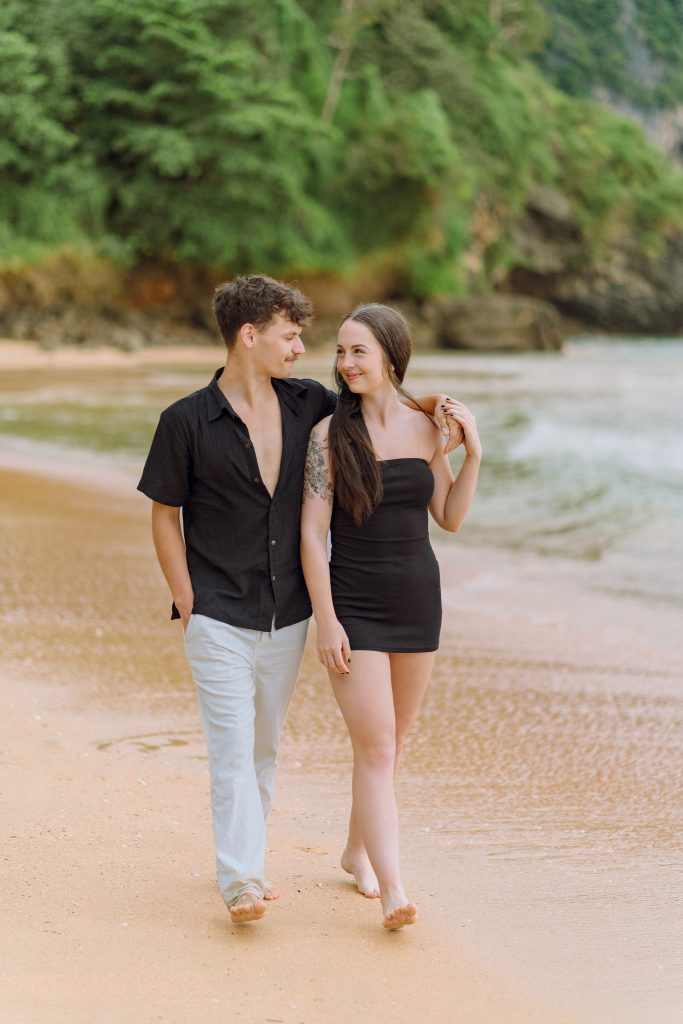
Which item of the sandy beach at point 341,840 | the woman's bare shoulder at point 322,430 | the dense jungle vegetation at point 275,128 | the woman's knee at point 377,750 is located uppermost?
the dense jungle vegetation at point 275,128

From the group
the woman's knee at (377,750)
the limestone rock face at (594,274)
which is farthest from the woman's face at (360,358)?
the limestone rock face at (594,274)

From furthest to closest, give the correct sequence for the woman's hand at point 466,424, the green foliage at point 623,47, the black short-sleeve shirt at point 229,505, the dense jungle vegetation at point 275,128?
Result: the dense jungle vegetation at point 275,128 → the green foliage at point 623,47 → the woman's hand at point 466,424 → the black short-sleeve shirt at point 229,505

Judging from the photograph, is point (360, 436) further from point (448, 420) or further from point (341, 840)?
point (341, 840)

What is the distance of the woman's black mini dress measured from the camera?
288cm

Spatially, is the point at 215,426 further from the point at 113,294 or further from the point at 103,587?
the point at 113,294

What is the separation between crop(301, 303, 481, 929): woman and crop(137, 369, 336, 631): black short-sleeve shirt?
6 centimetres

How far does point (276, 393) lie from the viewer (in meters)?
2.98

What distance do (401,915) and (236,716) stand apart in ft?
1.99

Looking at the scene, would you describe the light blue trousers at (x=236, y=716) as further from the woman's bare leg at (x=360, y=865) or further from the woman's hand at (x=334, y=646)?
the woman's bare leg at (x=360, y=865)

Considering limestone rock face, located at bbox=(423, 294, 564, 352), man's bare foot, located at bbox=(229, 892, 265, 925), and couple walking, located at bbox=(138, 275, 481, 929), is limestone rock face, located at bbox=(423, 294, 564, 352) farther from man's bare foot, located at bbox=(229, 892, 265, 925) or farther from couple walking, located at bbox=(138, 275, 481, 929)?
man's bare foot, located at bbox=(229, 892, 265, 925)

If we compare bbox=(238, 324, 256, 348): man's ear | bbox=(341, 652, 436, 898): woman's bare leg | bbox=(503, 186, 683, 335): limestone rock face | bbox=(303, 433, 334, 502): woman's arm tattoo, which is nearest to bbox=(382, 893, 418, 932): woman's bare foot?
bbox=(341, 652, 436, 898): woman's bare leg

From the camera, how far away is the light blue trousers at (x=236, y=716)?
9.11ft

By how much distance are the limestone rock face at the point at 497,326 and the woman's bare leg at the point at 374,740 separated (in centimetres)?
3282

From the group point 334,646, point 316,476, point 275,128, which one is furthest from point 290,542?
point 275,128
